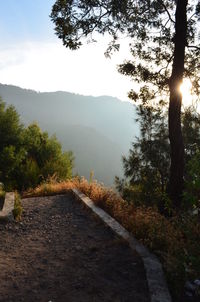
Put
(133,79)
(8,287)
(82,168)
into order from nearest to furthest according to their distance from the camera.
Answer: (8,287)
(133,79)
(82,168)

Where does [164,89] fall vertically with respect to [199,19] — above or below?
below

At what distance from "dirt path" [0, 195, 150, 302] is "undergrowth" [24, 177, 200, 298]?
0.35 m

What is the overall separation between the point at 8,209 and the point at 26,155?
9.05 metres

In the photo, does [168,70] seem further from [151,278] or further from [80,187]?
[151,278]

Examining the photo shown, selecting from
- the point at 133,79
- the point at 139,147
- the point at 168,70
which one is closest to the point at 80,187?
the point at 133,79

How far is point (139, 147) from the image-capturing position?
16984 millimetres

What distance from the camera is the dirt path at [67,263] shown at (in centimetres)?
398

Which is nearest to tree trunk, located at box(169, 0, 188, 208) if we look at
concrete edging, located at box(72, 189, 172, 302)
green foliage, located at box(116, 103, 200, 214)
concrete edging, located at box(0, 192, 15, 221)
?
concrete edging, located at box(72, 189, 172, 302)

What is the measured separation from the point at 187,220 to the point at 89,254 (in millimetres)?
1694

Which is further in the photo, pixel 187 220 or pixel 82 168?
pixel 82 168

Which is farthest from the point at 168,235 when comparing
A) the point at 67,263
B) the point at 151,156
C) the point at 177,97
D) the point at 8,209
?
the point at 151,156

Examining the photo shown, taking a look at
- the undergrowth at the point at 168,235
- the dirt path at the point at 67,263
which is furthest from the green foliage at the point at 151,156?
the dirt path at the point at 67,263

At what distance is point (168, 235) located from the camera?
5.10 meters

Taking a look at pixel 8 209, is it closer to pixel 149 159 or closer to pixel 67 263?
pixel 67 263
